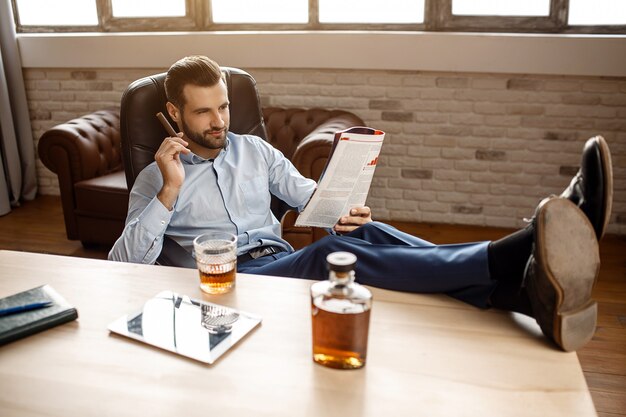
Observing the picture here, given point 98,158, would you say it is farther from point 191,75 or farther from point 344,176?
point 344,176

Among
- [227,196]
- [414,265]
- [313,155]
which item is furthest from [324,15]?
[414,265]

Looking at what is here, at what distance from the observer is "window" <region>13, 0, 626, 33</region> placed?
324 cm

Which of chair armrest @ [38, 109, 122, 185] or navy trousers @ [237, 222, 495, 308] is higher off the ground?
navy trousers @ [237, 222, 495, 308]

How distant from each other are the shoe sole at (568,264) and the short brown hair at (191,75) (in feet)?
3.66

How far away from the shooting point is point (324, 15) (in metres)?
3.53

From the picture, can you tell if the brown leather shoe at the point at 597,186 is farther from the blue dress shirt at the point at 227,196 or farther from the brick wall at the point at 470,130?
the brick wall at the point at 470,130

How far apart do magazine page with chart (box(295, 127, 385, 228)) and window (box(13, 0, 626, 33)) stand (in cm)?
209

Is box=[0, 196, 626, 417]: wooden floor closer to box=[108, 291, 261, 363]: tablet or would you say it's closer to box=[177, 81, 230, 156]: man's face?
box=[108, 291, 261, 363]: tablet

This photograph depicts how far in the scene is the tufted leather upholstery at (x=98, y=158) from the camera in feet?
9.96

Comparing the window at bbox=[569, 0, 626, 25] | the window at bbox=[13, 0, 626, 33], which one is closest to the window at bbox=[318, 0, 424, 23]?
the window at bbox=[13, 0, 626, 33]

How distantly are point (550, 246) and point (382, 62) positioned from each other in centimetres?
243

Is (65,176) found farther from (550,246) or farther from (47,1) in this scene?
(550,246)

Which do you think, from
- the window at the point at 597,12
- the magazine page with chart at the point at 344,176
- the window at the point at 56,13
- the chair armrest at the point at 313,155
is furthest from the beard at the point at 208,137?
the window at the point at 56,13

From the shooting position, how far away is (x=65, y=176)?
3107mm
